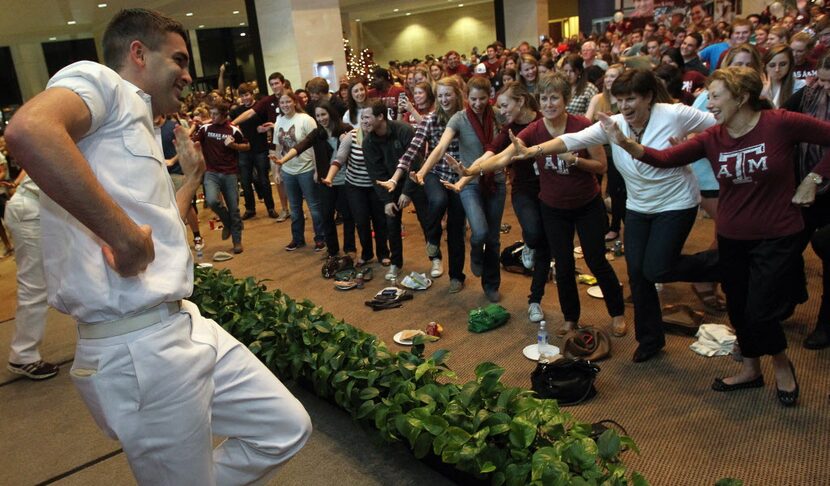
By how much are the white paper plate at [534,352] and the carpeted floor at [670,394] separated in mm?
45

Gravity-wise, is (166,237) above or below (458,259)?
above

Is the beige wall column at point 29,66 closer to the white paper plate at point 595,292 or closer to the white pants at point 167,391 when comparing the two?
the white paper plate at point 595,292

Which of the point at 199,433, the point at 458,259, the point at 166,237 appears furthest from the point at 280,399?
the point at 458,259

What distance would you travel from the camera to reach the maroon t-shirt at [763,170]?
9.66 ft

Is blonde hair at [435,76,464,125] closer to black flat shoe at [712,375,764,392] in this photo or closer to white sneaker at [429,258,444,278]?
white sneaker at [429,258,444,278]

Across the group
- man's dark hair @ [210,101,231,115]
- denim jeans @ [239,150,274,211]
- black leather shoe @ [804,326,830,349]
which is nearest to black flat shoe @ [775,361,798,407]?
black leather shoe @ [804,326,830,349]

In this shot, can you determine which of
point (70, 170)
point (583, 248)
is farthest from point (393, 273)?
point (70, 170)

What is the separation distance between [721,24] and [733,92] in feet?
29.6

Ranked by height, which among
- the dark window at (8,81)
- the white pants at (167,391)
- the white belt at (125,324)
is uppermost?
the dark window at (8,81)

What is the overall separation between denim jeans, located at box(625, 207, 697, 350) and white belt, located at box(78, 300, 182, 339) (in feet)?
9.07

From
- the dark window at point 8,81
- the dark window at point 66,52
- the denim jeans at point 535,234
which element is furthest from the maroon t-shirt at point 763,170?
the dark window at point 8,81

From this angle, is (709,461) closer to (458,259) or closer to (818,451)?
(818,451)

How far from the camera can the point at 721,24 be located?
416 inches

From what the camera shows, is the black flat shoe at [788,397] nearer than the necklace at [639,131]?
Yes
